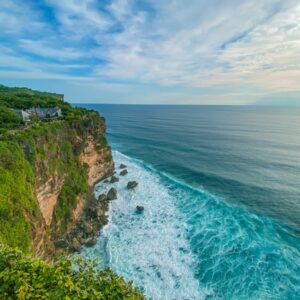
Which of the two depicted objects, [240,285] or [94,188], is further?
[94,188]

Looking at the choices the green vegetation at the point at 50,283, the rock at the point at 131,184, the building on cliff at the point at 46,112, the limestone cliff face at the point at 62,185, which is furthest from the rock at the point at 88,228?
the building on cliff at the point at 46,112

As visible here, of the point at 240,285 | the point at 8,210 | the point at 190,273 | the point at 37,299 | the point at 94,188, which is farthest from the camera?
the point at 94,188

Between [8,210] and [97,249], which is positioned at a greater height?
[8,210]

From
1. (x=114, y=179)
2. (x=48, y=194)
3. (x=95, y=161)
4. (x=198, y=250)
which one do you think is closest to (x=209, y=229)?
(x=198, y=250)

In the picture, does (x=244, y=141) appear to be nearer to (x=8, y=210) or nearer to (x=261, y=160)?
(x=261, y=160)

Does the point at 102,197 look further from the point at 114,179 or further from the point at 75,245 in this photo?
the point at 75,245

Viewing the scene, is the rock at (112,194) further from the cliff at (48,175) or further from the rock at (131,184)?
the rock at (131,184)

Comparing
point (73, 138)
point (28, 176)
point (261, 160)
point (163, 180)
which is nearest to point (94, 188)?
point (73, 138)
